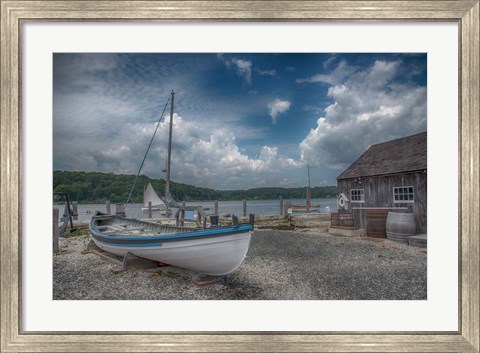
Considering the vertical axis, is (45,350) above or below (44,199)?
below

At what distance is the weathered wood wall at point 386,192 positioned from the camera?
8.99 metres

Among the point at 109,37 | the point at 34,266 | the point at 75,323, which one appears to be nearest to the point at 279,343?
the point at 75,323

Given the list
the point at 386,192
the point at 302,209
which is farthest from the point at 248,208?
the point at 386,192

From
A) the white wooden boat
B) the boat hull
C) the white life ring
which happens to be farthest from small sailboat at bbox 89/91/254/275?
the boat hull

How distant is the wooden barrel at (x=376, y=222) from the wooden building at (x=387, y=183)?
0.10m

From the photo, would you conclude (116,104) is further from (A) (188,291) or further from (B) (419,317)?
(B) (419,317)

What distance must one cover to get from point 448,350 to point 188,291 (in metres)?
3.81

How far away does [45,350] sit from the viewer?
10.3 ft

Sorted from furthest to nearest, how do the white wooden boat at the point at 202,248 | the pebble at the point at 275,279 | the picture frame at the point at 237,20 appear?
the white wooden boat at the point at 202,248 → the pebble at the point at 275,279 → the picture frame at the point at 237,20

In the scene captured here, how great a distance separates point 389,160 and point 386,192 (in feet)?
4.26

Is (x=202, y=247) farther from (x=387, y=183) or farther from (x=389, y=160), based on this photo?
(x=389, y=160)

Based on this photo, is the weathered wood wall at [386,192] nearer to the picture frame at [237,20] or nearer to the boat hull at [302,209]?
the picture frame at [237,20]

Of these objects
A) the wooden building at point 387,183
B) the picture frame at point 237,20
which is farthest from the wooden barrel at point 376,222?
the picture frame at point 237,20

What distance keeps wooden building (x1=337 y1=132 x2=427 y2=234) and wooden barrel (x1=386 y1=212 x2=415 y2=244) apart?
229 millimetres
